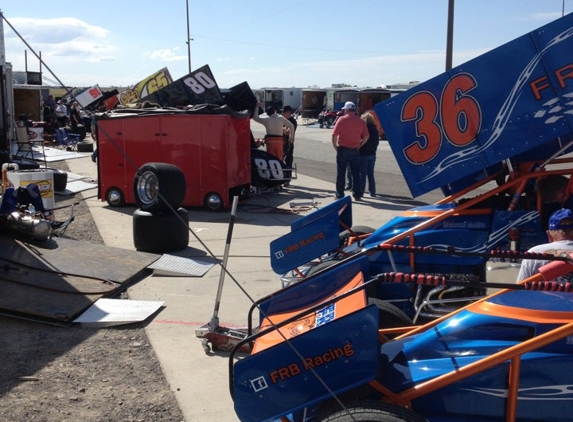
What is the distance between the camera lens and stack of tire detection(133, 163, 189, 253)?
901cm

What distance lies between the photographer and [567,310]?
3363 mm

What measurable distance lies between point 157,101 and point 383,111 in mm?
9779

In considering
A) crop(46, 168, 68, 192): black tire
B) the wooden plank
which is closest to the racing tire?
crop(46, 168, 68, 192): black tire

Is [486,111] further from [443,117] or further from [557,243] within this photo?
[557,243]

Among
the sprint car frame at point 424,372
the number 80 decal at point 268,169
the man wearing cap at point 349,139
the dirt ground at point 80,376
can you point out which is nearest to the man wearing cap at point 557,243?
the sprint car frame at point 424,372

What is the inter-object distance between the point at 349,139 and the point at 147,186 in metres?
4.89

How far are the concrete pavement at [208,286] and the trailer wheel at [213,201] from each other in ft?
0.50

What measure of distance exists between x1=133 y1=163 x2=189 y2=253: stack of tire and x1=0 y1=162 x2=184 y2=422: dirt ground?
280cm

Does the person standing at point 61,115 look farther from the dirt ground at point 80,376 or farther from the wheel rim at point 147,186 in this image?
the dirt ground at point 80,376

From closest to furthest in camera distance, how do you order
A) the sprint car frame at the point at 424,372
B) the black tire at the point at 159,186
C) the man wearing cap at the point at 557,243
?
the sprint car frame at the point at 424,372 → the man wearing cap at the point at 557,243 → the black tire at the point at 159,186

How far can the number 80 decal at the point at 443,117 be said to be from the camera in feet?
19.2

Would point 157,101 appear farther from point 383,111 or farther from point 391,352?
point 391,352

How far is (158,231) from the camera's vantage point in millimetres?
8992

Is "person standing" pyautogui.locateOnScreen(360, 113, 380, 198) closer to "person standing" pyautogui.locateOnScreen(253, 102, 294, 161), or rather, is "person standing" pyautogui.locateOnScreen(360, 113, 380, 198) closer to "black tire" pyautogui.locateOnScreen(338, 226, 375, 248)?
"person standing" pyautogui.locateOnScreen(253, 102, 294, 161)
